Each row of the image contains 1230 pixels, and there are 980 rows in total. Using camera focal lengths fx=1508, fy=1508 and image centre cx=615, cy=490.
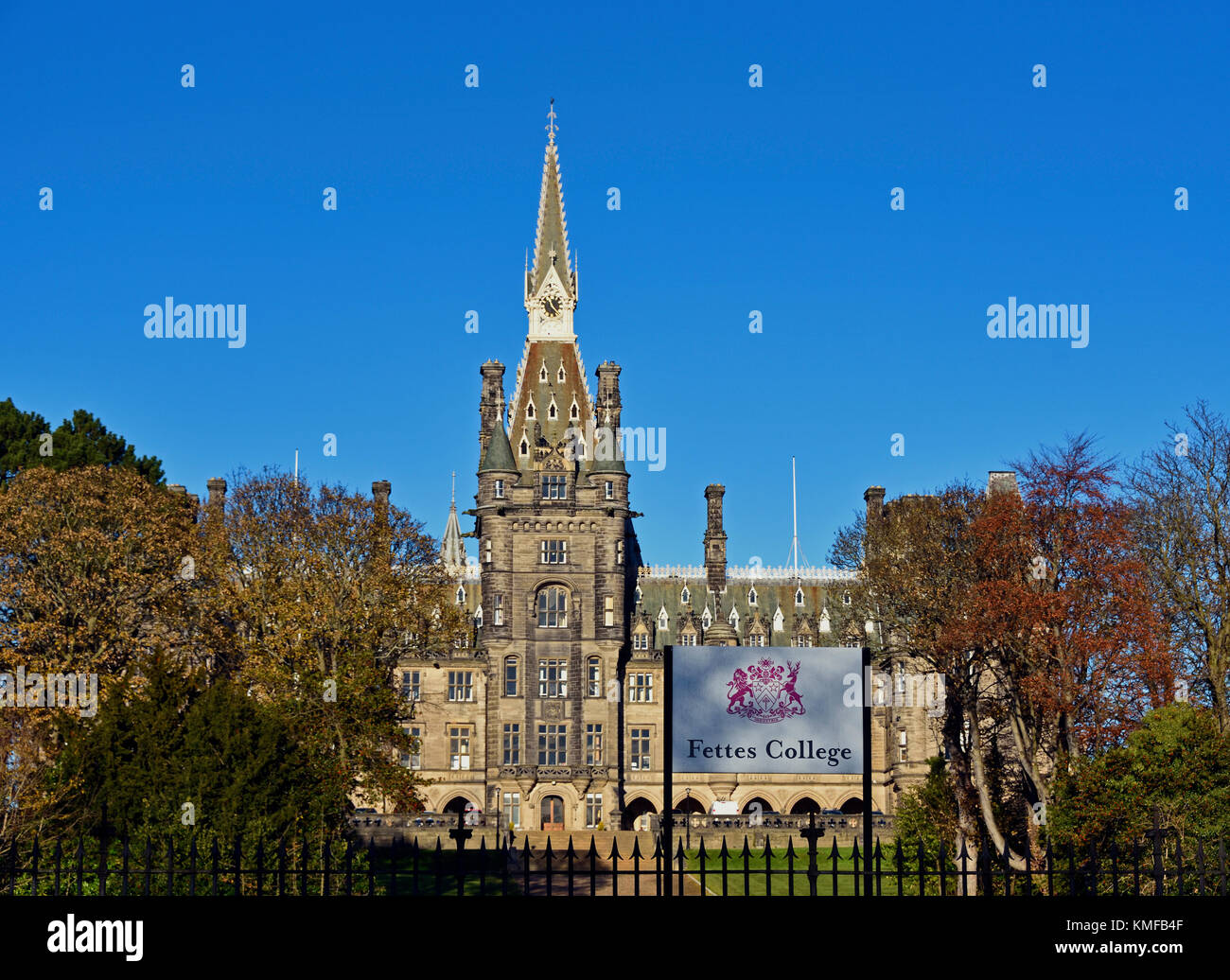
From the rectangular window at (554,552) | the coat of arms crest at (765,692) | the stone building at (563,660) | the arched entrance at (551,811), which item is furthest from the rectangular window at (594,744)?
the coat of arms crest at (765,692)

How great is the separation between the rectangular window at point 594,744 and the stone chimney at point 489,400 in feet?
52.0

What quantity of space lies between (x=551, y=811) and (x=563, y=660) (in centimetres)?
797

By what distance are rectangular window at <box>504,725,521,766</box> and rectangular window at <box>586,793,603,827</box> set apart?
424 centimetres

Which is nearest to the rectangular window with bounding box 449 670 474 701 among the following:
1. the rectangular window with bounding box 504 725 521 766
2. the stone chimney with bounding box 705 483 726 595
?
the rectangular window with bounding box 504 725 521 766

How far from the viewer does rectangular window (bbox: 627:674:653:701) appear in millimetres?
82625

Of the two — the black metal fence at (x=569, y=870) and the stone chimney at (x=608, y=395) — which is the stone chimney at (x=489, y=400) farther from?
the black metal fence at (x=569, y=870)

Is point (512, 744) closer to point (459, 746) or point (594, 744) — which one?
point (459, 746)

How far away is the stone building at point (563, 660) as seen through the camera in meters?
80.0

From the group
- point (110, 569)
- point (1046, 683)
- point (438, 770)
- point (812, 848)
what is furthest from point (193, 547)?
point (812, 848)

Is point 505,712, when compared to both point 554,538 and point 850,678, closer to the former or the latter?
point 554,538

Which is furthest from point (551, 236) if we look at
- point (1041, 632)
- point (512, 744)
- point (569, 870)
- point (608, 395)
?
point (569, 870)

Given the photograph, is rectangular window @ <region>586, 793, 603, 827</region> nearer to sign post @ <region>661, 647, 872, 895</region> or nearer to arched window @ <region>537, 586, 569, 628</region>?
arched window @ <region>537, 586, 569, 628</region>
